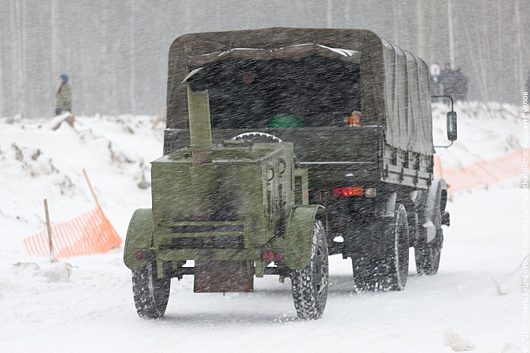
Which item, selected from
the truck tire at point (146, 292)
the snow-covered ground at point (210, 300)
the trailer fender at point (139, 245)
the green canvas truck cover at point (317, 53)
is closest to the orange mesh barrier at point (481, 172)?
the snow-covered ground at point (210, 300)

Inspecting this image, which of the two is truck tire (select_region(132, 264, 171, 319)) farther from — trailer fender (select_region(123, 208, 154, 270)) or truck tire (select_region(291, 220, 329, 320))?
truck tire (select_region(291, 220, 329, 320))

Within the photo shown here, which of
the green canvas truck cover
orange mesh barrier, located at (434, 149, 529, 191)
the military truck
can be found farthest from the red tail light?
orange mesh barrier, located at (434, 149, 529, 191)

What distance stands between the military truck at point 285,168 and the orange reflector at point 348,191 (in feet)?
0.03

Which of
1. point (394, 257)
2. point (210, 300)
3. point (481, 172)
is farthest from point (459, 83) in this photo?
point (210, 300)

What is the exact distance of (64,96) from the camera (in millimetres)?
32281

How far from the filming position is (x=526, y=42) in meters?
51.3

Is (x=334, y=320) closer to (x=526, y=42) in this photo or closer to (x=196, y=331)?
(x=196, y=331)

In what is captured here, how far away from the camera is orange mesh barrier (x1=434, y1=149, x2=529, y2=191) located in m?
34.0

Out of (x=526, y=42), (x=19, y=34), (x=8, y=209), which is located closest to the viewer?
(x=8, y=209)

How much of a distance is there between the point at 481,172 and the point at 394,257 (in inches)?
877

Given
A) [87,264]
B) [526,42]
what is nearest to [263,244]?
[87,264]

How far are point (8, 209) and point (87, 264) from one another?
6475 mm

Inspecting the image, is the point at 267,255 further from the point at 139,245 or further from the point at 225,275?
the point at 139,245

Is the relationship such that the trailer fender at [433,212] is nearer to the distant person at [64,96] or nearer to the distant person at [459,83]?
the distant person at [64,96]
